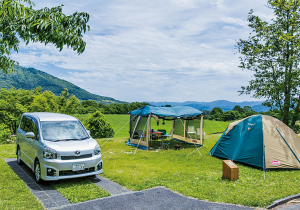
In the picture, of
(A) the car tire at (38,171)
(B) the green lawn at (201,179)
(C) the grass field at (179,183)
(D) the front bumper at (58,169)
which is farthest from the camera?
(A) the car tire at (38,171)

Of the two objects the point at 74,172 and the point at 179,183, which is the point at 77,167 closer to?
the point at 74,172

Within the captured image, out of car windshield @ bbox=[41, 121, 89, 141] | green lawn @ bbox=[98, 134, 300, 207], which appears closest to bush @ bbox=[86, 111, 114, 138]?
green lawn @ bbox=[98, 134, 300, 207]

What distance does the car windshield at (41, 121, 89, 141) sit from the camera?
664 cm

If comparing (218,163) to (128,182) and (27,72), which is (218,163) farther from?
(27,72)

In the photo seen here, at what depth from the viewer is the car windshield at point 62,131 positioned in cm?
664

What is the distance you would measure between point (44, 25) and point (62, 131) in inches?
143

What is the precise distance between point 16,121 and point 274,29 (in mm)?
30614

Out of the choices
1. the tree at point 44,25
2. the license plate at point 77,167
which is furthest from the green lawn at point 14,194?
the tree at point 44,25

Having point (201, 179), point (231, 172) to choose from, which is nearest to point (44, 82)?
point (201, 179)

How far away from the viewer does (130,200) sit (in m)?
5.14

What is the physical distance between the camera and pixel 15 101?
98.1 ft

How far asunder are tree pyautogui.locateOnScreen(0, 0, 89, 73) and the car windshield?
2769 millimetres

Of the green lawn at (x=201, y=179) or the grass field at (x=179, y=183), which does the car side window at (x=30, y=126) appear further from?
the green lawn at (x=201, y=179)

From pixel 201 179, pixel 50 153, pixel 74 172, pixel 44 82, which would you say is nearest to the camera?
pixel 50 153
